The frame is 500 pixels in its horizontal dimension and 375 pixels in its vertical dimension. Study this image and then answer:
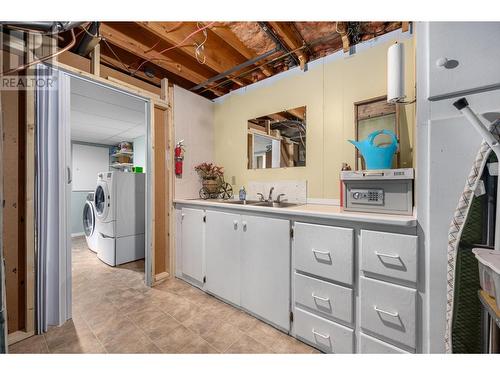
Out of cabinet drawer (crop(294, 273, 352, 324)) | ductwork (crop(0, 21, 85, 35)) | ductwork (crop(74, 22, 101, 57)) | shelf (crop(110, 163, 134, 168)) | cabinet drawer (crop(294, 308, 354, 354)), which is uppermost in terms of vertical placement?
ductwork (crop(74, 22, 101, 57))

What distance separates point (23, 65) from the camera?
148cm

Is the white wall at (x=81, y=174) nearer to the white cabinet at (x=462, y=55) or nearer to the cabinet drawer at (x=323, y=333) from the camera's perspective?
the cabinet drawer at (x=323, y=333)

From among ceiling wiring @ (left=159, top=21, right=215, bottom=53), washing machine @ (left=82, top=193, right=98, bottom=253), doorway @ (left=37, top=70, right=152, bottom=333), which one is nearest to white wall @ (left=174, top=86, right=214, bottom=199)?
doorway @ (left=37, top=70, right=152, bottom=333)

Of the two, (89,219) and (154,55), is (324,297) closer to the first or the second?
(154,55)

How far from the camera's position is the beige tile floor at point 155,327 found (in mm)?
1425

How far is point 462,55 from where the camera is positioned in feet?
3.22

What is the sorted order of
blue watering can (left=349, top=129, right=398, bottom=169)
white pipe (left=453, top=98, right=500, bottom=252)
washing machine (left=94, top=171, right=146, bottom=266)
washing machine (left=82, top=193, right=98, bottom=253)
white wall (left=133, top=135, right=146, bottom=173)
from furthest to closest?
→ 1. white wall (left=133, top=135, right=146, bottom=173)
2. washing machine (left=82, top=193, right=98, bottom=253)
3. washing machine (left=94, top=171, right=146, bottom=266)
4. blue watering can (left=349, top=129, right=398, bottom=169)
5. white pipe (left=453, top=98, right=500, bottom=252)

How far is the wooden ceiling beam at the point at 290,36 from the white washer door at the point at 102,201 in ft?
9.75

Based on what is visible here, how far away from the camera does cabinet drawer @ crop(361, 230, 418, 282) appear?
107 cm

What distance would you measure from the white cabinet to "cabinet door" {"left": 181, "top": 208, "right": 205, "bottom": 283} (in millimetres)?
2016

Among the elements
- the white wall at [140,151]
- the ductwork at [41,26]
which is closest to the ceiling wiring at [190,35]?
the ductwork at [41,26]

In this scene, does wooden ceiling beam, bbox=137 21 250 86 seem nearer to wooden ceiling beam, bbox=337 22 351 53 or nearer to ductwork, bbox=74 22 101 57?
ductwork, bbox=74 22 101 57
